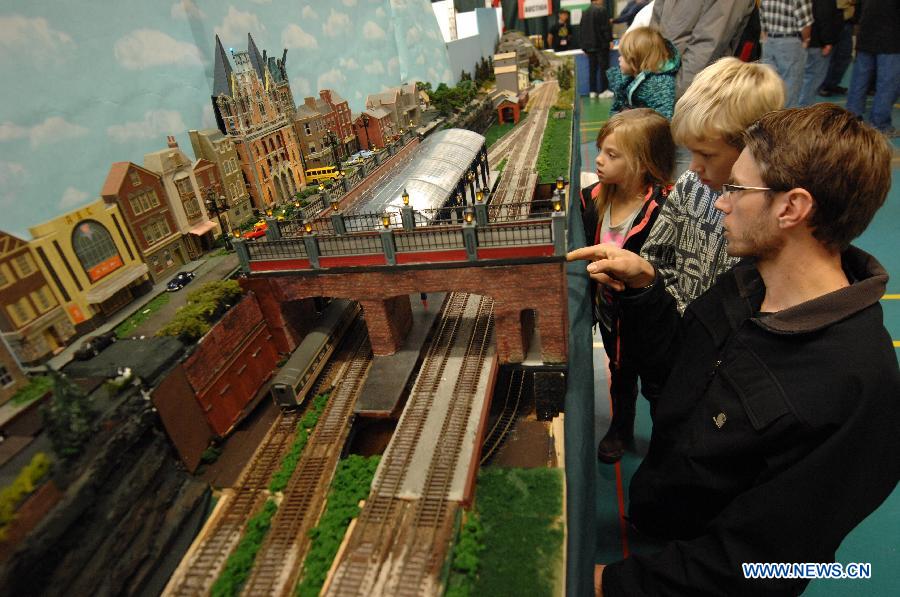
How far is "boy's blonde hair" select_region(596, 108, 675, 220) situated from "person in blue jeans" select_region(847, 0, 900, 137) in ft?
50.4

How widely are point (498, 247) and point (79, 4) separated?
25.6ft

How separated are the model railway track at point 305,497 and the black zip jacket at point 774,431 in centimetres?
489

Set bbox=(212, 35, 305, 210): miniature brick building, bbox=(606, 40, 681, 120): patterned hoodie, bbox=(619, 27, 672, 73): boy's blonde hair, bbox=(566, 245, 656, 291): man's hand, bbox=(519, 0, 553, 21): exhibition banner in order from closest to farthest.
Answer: bbox=(566, 245, 656, 291): man's hand → bbox=(212, 35, 305, 210): miniature brick building → bbox=(619, 27, 672, 73): boy's blonde hair → bbox=(606, 40, 681, 120): patterned hoodie → bbox=(519, 0, 553, 21): exhibition banner

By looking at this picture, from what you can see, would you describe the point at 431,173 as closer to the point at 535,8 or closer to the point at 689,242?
the point at 689,242

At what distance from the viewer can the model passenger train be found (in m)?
10.2

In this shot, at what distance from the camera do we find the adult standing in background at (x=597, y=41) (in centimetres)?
3644

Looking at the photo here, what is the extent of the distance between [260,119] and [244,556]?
9575 mm

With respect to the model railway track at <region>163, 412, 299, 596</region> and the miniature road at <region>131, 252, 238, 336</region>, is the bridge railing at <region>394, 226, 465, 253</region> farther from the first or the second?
the model railway track at <region>163, 412, 299, 596</region>

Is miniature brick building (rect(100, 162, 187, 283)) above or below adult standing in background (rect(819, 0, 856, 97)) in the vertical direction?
above

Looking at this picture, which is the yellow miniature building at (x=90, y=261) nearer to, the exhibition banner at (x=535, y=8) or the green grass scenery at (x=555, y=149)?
the green grass scenery at (x=555, y=149)

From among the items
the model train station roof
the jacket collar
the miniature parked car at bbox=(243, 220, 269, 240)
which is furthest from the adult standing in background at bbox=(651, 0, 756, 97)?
the miniature parked car at bbox=(243, 220, 269, 240)

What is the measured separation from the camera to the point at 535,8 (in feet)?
157

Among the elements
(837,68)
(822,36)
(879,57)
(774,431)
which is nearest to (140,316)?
(774,431)

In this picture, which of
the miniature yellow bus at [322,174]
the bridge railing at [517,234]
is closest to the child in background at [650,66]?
the bridge railing at [517,234]
